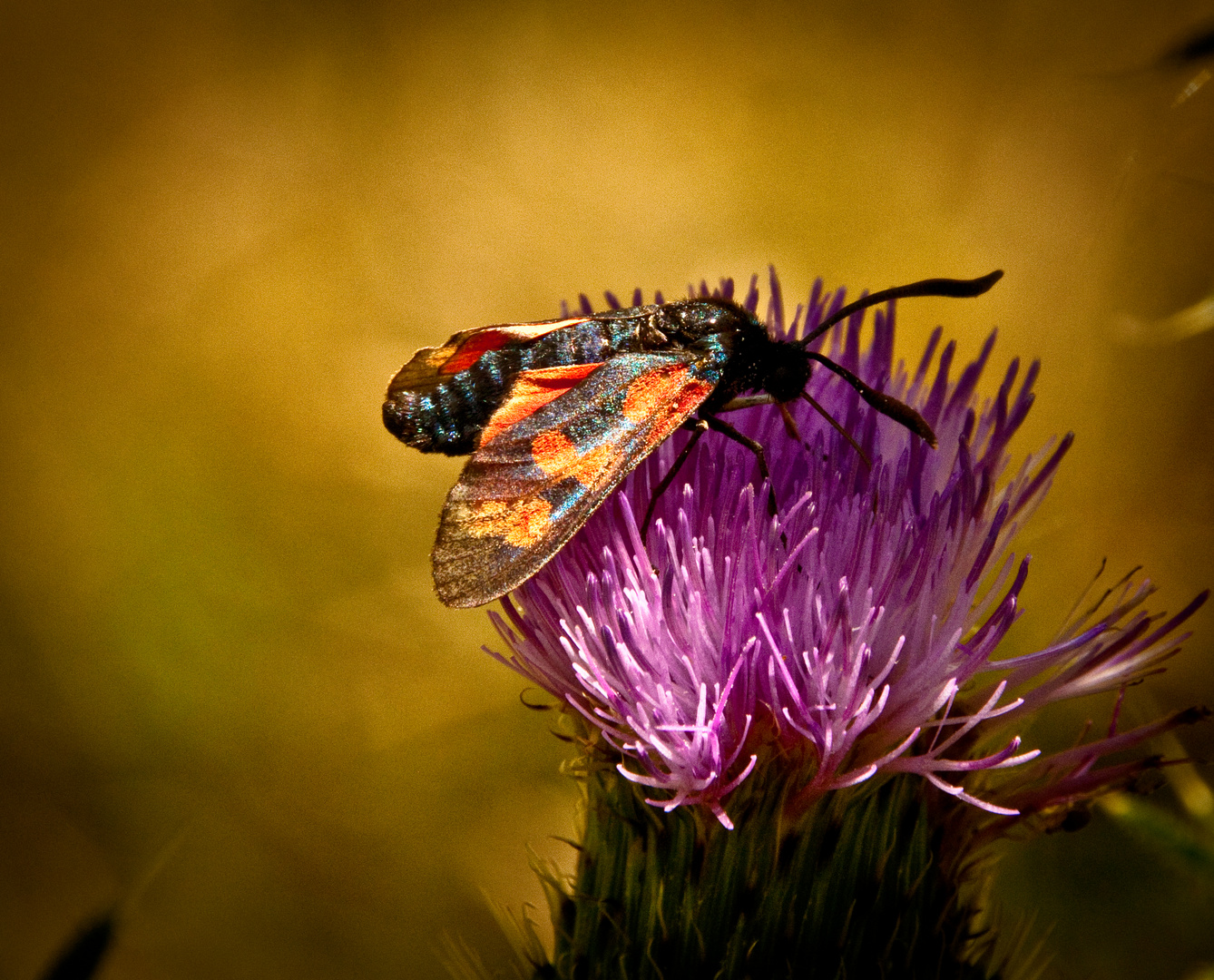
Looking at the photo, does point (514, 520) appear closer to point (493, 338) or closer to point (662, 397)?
point (662, 397)

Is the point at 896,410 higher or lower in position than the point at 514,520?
lower

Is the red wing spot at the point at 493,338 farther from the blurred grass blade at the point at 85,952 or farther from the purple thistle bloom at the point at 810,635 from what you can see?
the blurred grass blade at the point at 85,952

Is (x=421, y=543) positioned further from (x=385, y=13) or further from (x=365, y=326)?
(x=385, y=13)

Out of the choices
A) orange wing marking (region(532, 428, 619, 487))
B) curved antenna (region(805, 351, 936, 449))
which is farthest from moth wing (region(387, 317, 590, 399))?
curved antenna (region(805, 351, 936, 449))

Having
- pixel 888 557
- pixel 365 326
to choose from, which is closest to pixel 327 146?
pixel 365 326

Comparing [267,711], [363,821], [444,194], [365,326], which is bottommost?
[363,821]

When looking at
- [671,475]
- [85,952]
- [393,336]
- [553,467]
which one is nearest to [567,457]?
[553,467]
